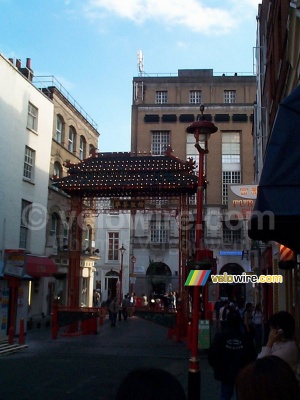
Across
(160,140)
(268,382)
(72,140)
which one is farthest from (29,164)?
(268,382)

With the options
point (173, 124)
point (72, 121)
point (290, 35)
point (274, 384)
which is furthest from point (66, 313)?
point (173, 124)

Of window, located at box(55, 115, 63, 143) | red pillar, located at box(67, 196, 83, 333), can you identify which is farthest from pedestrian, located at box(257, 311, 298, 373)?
window, located at box(55, 115, 63, 143)

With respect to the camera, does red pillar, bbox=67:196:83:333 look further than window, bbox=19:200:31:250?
No

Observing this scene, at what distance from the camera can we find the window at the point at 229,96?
53594 mm

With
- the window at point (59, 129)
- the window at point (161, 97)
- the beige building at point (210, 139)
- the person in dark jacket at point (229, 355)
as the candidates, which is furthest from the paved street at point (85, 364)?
the window at point (161, 97)

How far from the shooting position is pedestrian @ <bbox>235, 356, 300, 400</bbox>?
224cm

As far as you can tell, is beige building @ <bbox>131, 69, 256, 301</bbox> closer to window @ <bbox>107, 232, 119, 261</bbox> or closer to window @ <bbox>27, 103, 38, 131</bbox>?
window @ <bbox>107, 232, 119, 261</bbox>

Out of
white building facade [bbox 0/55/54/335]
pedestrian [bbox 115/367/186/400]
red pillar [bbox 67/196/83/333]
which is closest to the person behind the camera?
pedestrian [bbox 115/367/186/400]

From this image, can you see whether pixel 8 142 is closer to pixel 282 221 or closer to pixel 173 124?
pixel 282 221

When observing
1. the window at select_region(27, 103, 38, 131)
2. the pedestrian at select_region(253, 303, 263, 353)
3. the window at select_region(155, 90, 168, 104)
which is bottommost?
the pedestrian at select_region(253, 303, 263, 353)

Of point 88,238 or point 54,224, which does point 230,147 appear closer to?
point 88,238

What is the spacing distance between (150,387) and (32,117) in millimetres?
27599

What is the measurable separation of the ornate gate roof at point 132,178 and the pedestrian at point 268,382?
65.5 ft

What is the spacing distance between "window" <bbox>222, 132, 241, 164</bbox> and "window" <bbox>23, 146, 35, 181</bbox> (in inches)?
1063
